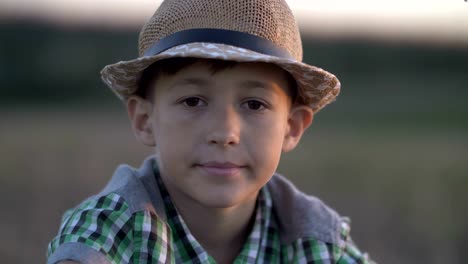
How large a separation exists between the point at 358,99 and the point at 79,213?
11373 mm

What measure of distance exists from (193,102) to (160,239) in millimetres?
416

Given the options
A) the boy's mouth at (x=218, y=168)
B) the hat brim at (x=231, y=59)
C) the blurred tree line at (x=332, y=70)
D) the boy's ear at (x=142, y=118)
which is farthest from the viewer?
the blurred tree line at (x=332, y=70)

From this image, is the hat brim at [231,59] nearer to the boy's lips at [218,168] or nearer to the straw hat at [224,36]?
the straw hat at [224,36]

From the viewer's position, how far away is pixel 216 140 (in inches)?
86.1

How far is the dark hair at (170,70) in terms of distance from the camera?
2221mm

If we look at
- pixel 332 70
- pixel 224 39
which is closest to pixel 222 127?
pixel 224 39

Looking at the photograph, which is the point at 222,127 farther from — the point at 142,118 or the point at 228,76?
the point at 142,118

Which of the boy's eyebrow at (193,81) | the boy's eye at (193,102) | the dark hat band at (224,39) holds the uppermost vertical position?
the dark hat band at (224,39)

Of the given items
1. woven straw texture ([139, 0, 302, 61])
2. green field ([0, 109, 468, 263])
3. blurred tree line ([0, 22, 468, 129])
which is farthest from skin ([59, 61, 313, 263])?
blurred tree line ([0, 22, 468, 129])

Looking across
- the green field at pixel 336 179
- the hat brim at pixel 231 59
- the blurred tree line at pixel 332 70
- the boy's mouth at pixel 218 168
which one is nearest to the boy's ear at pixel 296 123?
the hat brim at pixel 231 59

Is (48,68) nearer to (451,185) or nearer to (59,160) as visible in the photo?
(59,160)

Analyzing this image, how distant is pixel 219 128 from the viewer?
A: 86.5 inches

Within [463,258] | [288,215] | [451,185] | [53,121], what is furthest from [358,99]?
[288,215]

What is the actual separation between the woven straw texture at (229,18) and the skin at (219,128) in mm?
104
